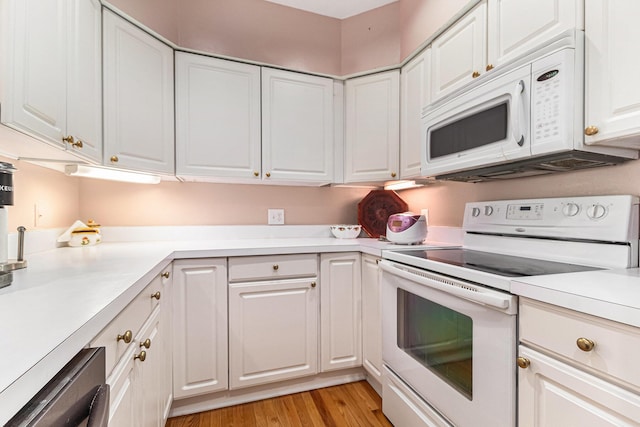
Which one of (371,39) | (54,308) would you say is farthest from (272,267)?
(371,39)

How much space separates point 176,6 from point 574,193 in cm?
265

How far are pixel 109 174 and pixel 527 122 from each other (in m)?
2.11

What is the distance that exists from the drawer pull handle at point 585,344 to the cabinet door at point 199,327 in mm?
1465

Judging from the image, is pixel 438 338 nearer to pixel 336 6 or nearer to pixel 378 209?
pixel 378 209

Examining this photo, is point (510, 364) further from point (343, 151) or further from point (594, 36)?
point (343, 151)

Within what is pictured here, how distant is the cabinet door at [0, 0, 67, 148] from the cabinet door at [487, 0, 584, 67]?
1.68 metres

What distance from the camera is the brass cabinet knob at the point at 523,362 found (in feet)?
2.81

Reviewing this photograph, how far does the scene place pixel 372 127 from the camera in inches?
85.2

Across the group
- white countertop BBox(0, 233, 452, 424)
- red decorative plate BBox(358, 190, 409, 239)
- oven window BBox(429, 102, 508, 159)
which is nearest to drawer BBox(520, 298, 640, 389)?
oven window BBox(429, 102, 508, 159)

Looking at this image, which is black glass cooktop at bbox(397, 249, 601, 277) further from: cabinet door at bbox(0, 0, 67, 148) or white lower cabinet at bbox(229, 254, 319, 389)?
cabinet door at bbox(0, 0, 67, 148)

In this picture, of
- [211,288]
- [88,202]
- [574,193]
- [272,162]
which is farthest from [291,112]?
[574,193]

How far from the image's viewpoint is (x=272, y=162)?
208cm

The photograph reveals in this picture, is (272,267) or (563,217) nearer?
(563,217)

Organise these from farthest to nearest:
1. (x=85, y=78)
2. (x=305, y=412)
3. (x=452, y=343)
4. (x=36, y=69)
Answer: (x=305, y=412)
(x=85, y=78)
(x=452, y=343)
(x=36, y=69)
